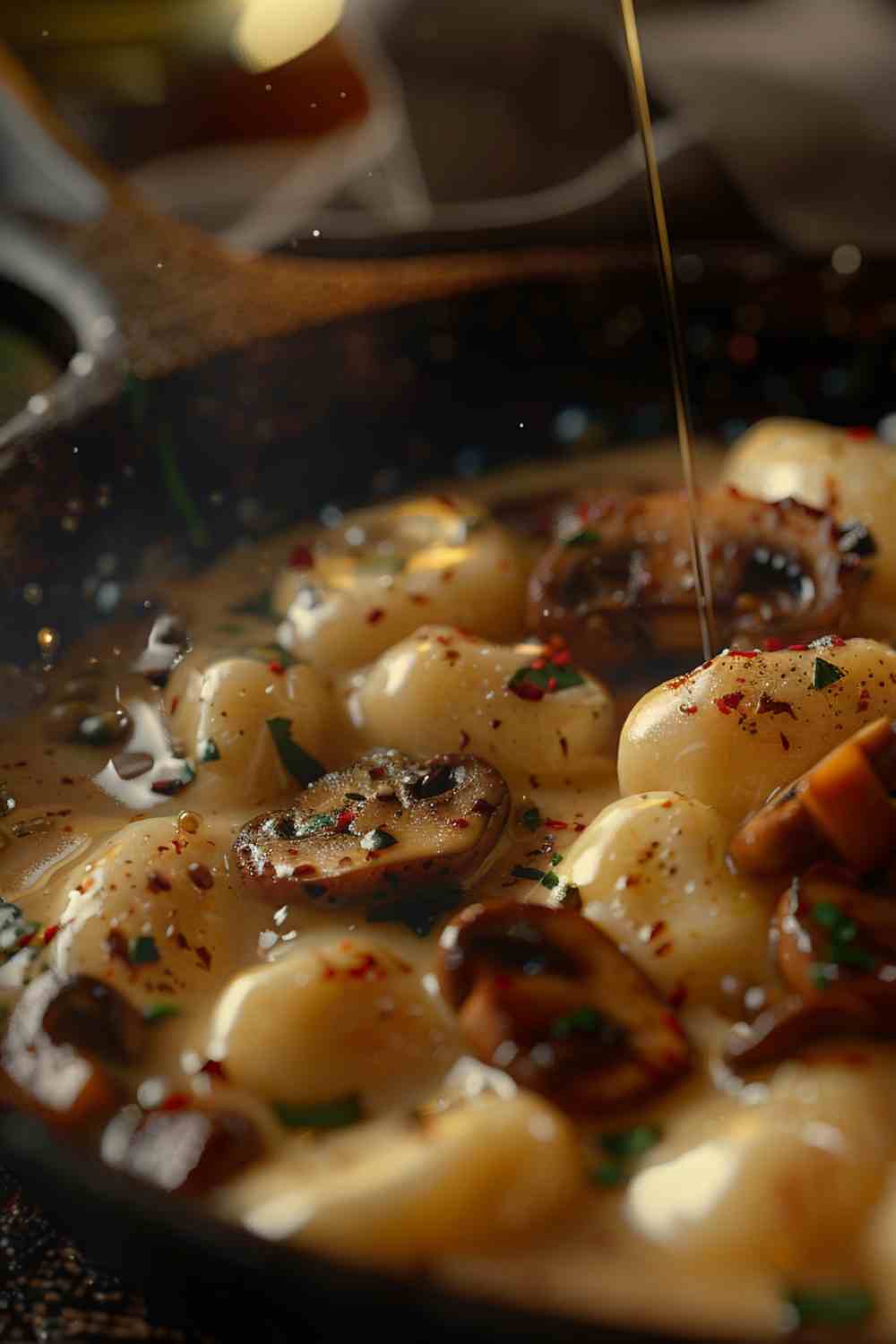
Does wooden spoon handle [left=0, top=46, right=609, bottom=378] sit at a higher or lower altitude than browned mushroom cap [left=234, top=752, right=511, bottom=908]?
higher

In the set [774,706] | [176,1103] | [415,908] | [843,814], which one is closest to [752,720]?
[774,706]

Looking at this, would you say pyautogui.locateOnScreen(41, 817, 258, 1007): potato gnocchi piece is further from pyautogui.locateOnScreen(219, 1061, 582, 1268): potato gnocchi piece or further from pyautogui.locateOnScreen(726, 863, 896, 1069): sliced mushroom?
pyautogui.locateOnScreen(726, 863, 896, 1069): sliced mushroom

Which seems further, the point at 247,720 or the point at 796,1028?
the point at 247,720

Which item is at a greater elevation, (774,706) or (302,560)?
(302,560)

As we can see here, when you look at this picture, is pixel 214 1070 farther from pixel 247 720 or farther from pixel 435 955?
pixel 247 720

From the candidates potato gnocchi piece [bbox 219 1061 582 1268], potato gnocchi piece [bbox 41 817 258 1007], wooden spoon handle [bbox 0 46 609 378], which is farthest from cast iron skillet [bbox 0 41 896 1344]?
potato gnocchi piece [bbox 219 1061 582 1268]

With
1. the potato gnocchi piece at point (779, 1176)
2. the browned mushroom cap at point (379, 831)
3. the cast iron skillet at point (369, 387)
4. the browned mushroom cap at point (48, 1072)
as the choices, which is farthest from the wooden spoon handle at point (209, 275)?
the potato gnocchi piece at point (779, 1176)
